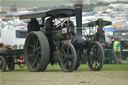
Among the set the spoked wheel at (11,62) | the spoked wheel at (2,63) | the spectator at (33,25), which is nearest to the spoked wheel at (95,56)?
the spectator at (33,25)

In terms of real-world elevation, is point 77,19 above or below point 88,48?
above

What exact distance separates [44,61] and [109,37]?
22.3 m

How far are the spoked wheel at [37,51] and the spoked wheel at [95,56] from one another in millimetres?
1453

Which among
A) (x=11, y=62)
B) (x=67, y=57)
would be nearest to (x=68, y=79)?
(x=67, y=57)

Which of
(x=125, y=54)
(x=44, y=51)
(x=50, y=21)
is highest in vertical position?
(x=50, y=21)

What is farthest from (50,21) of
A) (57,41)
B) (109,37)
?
(109,37)

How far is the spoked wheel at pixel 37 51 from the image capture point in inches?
565

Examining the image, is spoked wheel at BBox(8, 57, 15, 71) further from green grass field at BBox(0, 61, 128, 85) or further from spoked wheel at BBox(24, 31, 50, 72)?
green grass field at BBox(0, 61, 128, 85)

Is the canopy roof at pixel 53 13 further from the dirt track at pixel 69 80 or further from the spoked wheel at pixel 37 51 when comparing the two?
the dirt track at pixel 69 80

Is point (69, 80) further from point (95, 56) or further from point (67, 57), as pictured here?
point (95, 56)

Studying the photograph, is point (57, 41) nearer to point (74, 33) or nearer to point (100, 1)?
point (74, 33)

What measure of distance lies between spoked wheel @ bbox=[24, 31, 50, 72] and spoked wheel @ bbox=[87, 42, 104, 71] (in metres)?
1.45

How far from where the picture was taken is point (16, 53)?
16.7 metres

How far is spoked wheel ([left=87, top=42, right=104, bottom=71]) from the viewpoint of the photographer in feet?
45.4
